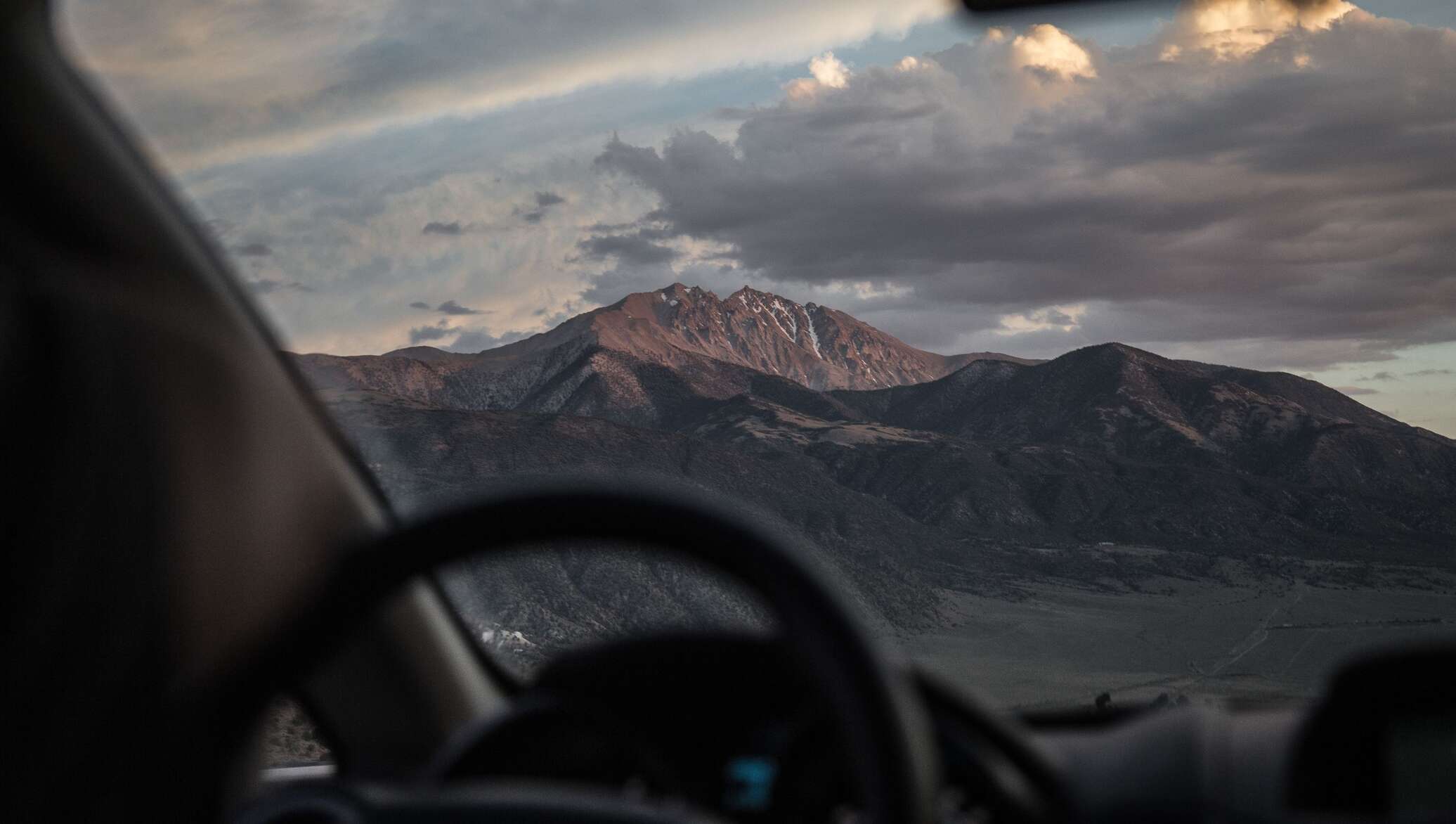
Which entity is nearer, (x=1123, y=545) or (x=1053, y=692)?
(x=1053, y=692)

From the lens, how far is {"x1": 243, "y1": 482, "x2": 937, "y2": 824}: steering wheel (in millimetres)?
1155

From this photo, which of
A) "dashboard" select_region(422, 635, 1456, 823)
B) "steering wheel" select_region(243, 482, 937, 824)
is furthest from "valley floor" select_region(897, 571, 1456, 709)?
"steering wheel" select_region(243, 482, 937, 824)

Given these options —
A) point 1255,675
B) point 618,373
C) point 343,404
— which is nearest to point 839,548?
point 618,373

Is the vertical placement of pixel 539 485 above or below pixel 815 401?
above

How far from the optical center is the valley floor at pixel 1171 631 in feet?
295

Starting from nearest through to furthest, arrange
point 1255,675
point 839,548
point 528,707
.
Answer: point 528,707
point 1255,675
point 839,548

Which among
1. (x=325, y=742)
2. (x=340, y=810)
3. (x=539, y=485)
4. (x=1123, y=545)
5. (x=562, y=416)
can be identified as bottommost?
(x=1123, y=545)

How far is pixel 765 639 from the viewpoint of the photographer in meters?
1.69

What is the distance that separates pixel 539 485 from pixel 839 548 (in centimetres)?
12823

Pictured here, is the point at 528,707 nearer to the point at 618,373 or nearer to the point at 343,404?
the point at 343,404

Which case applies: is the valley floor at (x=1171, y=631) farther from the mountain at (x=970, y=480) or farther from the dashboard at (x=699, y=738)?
the dashboard at (x=699, y=738)

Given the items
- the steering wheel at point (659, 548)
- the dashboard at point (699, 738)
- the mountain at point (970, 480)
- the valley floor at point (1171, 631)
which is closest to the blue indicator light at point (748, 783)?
the dashboard at point (699, 738)

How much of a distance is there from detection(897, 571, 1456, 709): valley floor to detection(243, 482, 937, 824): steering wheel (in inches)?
2727

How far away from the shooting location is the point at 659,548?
1.28 meters
